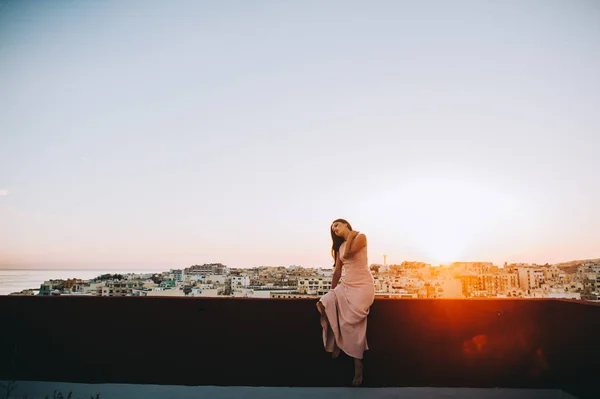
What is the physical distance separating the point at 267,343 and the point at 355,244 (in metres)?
1.23

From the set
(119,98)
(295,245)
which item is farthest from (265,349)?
(295,245)

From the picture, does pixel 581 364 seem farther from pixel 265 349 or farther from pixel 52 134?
pixel 52 134

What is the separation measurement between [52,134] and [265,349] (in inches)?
525

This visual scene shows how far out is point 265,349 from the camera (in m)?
3.75

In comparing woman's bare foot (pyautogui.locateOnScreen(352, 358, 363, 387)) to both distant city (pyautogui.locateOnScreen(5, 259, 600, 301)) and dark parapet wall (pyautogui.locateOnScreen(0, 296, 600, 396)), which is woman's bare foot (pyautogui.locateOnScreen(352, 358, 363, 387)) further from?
distant city (pyautogui.locateOnScreen(5, 259, 600, 301))

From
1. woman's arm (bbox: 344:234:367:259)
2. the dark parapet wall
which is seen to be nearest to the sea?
the dark parapet wall

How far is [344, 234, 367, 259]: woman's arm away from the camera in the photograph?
11.9 ft

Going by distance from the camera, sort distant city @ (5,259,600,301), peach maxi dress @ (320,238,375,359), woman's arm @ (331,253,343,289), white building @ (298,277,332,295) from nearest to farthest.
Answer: peach maxi dress @ (320,238,375,359), woman's arm @ (331,253,343,289), distant city @ (5,259,600,301), white building @ (298,277,332,295)

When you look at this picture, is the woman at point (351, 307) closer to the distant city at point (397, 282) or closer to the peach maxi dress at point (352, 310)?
the peach maxi dress at point (352, 310)

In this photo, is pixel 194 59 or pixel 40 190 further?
pixel 40 190

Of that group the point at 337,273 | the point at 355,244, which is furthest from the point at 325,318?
the point at 355,244

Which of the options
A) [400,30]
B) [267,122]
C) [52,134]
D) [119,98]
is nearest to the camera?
[400,30]

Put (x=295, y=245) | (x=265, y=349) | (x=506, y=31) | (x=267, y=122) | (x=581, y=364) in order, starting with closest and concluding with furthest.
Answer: (x=581, y=364) < (x=265, y=349) < (x=506, y=31) < (x=267, y=122) < (x=295, y=245)

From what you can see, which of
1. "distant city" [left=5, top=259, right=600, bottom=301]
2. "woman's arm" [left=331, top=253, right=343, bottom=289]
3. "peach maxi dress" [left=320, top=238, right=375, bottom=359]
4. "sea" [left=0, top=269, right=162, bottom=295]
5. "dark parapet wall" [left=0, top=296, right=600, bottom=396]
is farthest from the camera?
"sea" [left=0, top=269, right=162, bottom=295]
